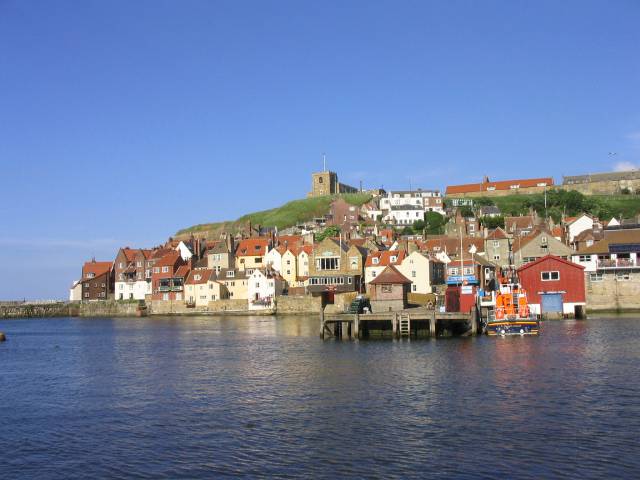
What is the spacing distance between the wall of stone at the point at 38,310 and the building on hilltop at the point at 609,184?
4641 inches

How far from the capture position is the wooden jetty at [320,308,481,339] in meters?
61.5

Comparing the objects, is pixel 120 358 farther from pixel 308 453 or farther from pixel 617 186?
pixel 617 186

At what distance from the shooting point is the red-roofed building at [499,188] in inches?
6983

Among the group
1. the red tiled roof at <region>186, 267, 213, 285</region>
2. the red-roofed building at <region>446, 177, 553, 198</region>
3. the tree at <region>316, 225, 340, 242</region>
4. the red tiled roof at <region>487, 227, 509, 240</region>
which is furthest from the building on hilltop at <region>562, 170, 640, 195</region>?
the red tiled roof at <region>186, 267, 213, 285</region>

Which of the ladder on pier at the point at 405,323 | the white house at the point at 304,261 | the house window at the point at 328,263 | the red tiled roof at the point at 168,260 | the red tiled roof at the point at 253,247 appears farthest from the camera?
the red tiled roof at the point at 168,260

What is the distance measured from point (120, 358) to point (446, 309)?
3059cm

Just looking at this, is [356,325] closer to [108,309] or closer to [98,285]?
[108,309]

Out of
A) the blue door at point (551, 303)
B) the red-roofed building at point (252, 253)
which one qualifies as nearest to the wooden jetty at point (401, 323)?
the blue door at point (551, 303)

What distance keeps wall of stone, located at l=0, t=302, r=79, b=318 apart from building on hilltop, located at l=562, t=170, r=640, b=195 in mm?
117892

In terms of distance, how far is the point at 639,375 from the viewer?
39.5 m

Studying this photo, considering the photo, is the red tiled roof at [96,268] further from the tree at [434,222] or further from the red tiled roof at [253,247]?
the tree at [434,222]

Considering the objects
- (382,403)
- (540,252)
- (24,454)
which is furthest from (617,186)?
(24,454)

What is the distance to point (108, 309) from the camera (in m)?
134

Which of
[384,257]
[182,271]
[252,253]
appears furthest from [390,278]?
[182,271]
